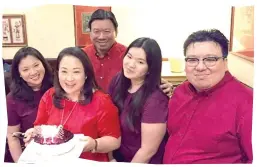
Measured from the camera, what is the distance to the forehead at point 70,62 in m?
0.66

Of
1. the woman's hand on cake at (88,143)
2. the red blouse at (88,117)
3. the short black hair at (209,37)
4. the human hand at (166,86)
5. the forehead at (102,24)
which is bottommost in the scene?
the woman's hand on cake at (88,143)

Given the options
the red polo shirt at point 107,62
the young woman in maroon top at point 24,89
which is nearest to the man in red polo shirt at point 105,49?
the red polo shirt at point 107,62

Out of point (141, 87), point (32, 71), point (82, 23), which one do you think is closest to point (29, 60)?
point (32, 71)

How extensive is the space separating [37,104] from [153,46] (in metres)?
0.28

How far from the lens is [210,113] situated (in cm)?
68

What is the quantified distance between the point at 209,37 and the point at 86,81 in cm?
27

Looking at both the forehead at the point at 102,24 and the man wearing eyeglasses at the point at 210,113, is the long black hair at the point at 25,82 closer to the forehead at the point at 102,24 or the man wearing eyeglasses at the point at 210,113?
the forehead at the point at 102,24

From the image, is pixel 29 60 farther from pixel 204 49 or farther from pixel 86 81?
pixel 204 49

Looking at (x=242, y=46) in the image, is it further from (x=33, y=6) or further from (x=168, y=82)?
(x=33, y=6)

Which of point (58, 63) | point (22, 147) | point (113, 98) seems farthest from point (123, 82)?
point (22, 147)

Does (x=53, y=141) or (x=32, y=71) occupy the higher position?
(x=32, y=71)

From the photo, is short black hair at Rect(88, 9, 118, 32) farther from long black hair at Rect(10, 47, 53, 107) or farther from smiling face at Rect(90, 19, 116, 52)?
long black hair at Rect(10, 47, 53, 107)

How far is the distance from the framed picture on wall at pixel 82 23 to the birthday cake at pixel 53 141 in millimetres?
183

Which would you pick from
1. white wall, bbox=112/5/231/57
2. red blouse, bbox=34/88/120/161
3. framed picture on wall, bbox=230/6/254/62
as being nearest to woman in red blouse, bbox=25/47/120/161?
red blouse, bbox=34/88/120/161
